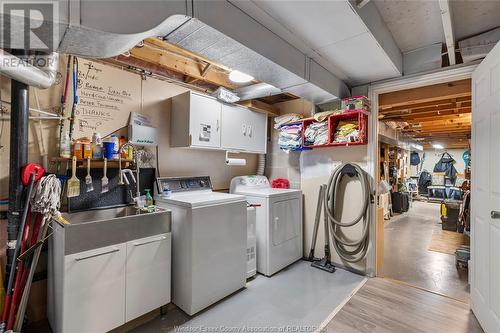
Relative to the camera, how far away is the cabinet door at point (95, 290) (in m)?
1.63

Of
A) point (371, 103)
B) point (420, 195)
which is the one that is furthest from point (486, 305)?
point (420, 195)

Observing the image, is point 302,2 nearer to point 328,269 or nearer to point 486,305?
point 486,305

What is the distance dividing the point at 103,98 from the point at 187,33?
3.98 feet

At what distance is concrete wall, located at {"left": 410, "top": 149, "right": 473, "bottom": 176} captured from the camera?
10.5 meters

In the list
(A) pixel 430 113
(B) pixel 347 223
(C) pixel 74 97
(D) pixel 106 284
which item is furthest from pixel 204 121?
(A) pixel 430 113

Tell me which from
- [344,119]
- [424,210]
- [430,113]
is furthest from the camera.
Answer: [424,210]

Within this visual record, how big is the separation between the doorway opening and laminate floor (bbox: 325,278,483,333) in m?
0.28

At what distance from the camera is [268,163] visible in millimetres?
3924

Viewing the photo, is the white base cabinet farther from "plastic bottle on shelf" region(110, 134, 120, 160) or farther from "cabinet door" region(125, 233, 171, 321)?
"plastic bottle on shelf" region(110, 134, 120, 160)

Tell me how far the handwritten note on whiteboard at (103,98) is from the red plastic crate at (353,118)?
7.23 ft

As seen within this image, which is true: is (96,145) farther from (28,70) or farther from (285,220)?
(285,220)

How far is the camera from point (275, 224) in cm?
296

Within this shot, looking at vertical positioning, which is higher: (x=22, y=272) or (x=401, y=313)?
(x=22, y=272)

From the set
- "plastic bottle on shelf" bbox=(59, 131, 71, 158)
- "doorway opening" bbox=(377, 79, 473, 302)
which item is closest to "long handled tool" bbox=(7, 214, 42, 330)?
"plastic bottle on shelf" bbox=(59, 131, 71, 158)
